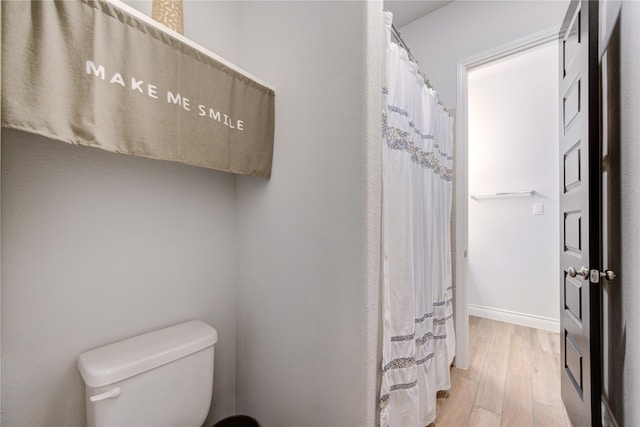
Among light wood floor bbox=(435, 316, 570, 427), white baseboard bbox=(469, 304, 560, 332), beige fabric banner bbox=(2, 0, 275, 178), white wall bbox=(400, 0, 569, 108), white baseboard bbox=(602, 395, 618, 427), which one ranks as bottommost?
light wood floor bbox=(435, 316, 570, 427)

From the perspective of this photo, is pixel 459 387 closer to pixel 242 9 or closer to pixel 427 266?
pixel 427 266

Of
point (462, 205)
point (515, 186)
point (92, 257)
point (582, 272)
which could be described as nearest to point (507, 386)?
point (582, 272)

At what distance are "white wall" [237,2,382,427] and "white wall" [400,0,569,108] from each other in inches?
55.7

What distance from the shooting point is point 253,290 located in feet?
4.15

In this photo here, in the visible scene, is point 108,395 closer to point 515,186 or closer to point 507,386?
point 507,386

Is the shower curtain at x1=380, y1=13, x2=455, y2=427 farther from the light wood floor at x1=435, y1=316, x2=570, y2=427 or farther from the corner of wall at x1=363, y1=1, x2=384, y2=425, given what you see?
the light wood floor at x1=435, y1=316, x2=570, y2=427

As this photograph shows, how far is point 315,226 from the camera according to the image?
1045 mm

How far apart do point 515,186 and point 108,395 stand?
357 centimetres

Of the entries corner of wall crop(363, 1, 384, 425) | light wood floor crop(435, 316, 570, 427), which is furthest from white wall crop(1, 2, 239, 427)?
light wood floor crop(435, 316, 570, 427)

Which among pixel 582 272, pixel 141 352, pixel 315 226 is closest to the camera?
pixel 141 352

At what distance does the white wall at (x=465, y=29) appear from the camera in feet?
5.88

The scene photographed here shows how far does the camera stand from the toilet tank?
79 cm

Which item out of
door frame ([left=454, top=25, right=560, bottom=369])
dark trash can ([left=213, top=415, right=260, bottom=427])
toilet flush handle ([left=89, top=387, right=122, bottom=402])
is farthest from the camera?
door frame ([left=454, top=25, right=560, bottom=369])

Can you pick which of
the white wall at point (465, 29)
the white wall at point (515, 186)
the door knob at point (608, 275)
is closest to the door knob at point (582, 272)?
the door knob at point (608, 275)
